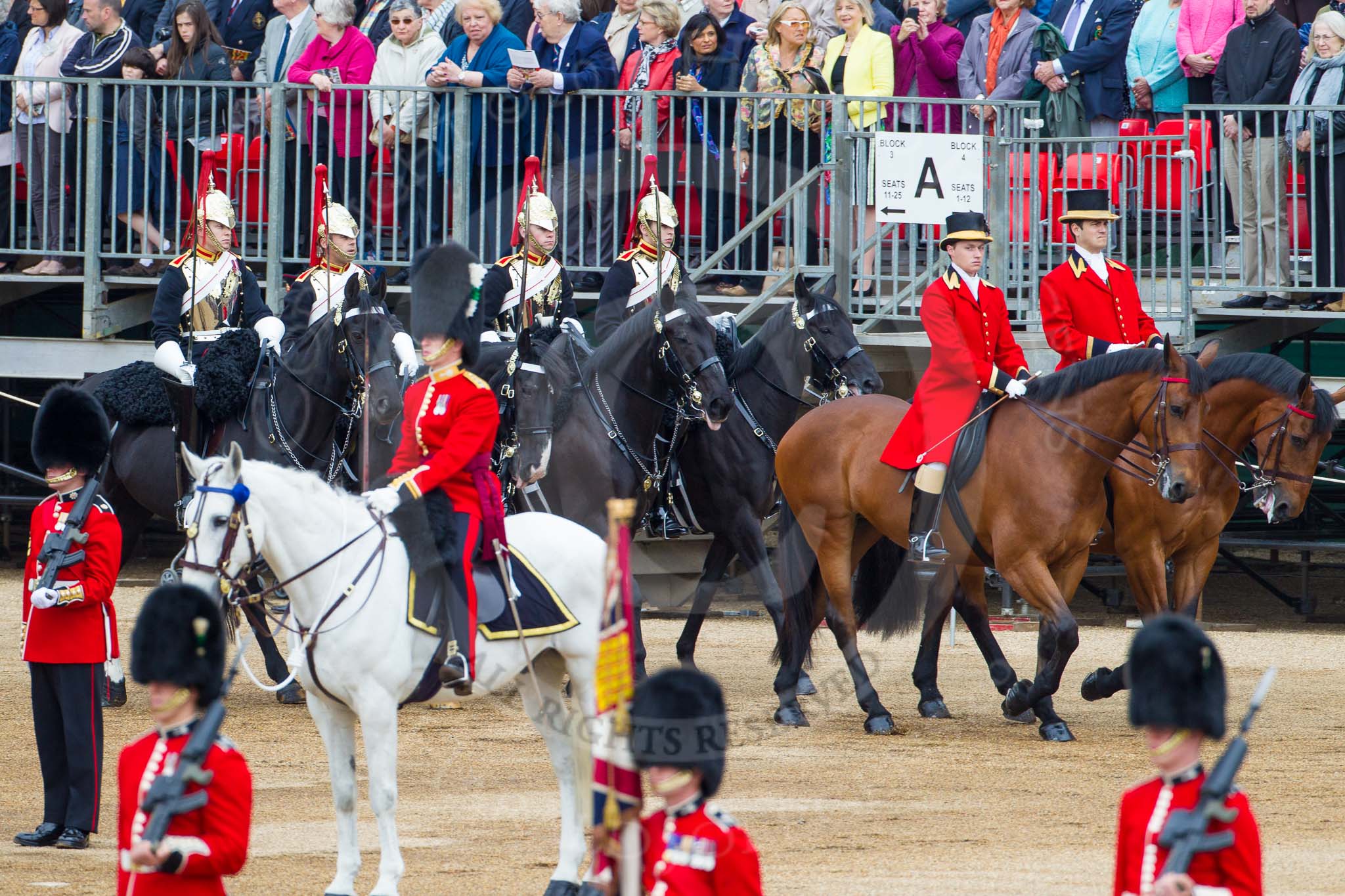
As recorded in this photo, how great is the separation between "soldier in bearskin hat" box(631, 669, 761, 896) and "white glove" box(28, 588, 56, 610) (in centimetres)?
339

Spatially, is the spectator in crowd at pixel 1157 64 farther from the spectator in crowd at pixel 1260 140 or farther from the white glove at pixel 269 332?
the white glove at pixel 269 332

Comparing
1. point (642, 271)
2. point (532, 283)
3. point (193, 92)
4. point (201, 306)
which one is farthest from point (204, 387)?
point (193, 92)

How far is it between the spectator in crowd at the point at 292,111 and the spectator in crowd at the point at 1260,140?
6.03 meters

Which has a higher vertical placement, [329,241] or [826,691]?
[329,241]

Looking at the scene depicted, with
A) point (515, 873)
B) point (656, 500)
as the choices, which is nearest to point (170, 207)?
point (656, 500)

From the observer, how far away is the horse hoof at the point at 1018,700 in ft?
30.2

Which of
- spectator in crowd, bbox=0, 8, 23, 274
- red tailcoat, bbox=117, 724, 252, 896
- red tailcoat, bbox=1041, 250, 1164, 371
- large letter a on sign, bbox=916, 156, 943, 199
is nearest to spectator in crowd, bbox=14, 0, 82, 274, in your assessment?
spectator in crowd, bbox=0, 8, 23, 274

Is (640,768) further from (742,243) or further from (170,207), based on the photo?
(170,207)

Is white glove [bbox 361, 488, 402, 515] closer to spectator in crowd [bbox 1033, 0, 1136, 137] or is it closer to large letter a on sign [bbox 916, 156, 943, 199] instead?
large letter a on sign [bbox 916, 156, 943, 199]

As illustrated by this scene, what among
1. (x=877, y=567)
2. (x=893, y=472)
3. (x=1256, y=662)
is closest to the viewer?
(x=893, y=472)

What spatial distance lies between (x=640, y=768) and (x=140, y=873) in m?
1.18

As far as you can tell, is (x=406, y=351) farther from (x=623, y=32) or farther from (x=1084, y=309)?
(x=623, y=32)

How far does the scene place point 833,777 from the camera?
8438 millimetres

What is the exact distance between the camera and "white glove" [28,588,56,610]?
7.04 meters
